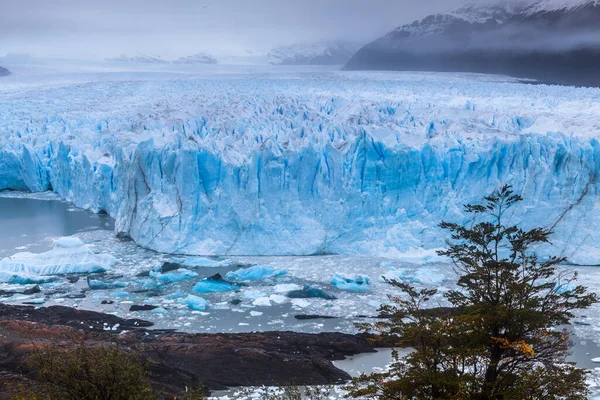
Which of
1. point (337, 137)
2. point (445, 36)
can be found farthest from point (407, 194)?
point (445, 36)

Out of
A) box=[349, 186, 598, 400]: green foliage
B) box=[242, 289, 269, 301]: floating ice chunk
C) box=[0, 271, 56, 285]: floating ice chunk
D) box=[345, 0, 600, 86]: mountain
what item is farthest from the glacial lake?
box=[345, 0, 600, 86]: mountain

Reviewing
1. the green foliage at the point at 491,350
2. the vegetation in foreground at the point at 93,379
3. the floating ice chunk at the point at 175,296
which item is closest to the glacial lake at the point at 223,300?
the floating ice chunk at the point at 175,296

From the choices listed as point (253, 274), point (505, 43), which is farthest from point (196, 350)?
point (505, 43)

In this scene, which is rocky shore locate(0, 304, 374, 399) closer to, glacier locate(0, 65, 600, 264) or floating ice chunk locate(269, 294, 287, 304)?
floating ice chunk locate(269, 294, 287, 304)

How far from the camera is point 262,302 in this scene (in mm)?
8883

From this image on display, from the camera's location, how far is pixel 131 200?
40.7 feet

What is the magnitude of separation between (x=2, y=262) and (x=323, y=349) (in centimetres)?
559

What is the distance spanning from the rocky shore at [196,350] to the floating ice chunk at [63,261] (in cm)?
219

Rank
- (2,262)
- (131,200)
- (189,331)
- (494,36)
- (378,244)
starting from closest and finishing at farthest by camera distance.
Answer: (189,331)
(2,262)
(378,244)
(131,200)
(494,36)

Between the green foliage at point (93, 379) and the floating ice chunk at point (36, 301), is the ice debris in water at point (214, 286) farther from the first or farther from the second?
the green foliage at point (93, 379)

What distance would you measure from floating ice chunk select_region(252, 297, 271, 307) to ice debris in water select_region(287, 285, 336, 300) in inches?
14.4

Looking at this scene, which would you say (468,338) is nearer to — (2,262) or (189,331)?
(189,331)

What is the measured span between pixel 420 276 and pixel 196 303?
3.30m

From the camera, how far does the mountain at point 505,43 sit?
20.6 m
